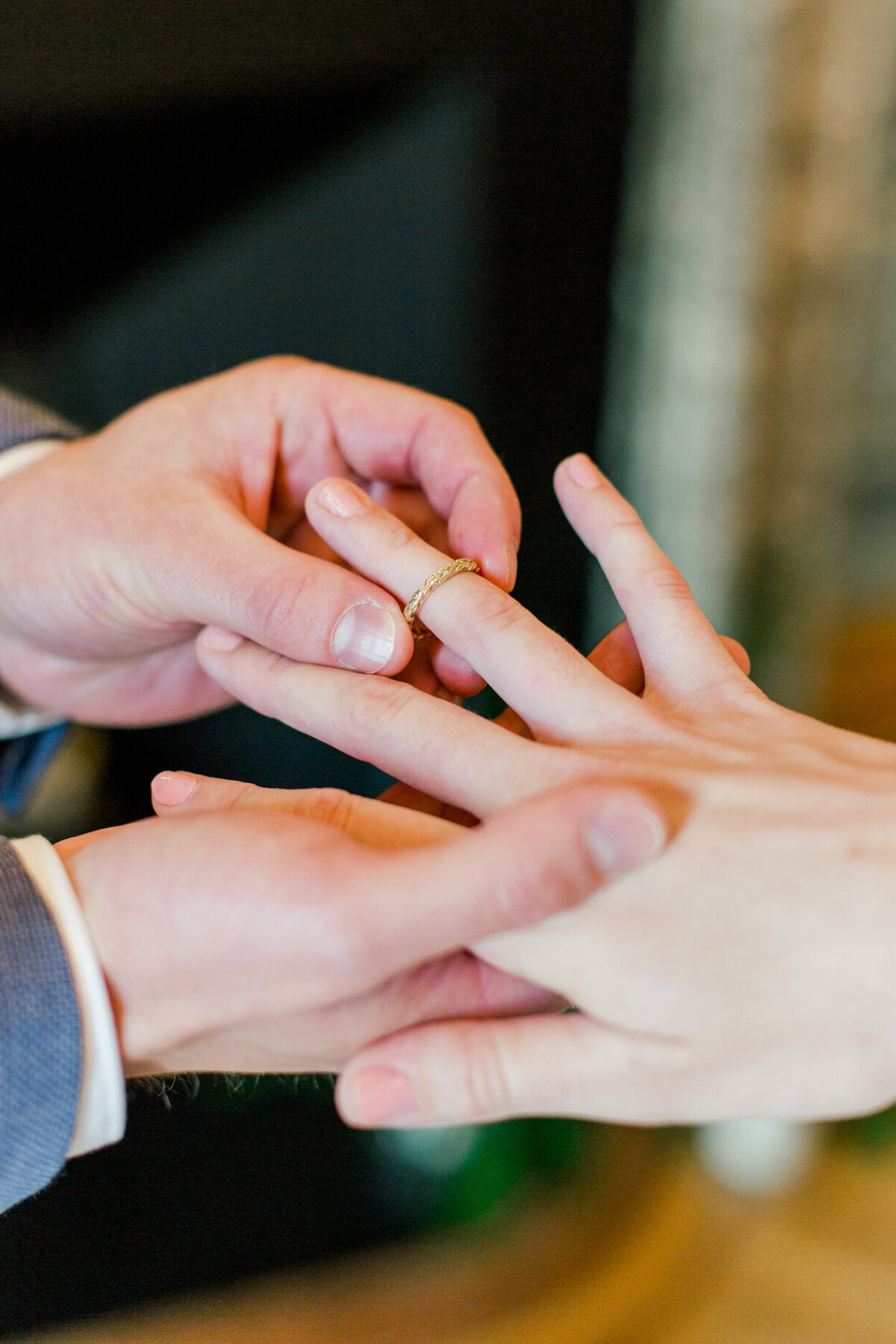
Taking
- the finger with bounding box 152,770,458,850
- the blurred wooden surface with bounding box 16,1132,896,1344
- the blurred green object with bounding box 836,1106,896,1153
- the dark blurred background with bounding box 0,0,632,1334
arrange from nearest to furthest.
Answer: the finger with bounding box 152,770,458,850 < the dark blurred background with bounding box 0,0,632,1334 < the blurred wooden surface with bounding box 16,1132,896,1344 < the blurred green object with bounding box 836,1106,896,1153

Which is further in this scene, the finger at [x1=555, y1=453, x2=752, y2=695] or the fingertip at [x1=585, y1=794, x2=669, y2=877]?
the finger at [x1=555, y1=453, x2=752, y2=695]

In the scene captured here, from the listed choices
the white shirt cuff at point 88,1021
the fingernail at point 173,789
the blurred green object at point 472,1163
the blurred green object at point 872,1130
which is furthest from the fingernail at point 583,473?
the blurred green object at point 872,1130

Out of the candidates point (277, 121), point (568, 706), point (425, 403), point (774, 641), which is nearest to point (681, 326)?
point (774, 641)

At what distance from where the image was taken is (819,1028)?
2.05 feet

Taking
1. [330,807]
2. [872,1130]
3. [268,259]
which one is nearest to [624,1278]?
[872,1130]

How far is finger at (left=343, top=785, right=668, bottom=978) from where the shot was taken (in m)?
0.52

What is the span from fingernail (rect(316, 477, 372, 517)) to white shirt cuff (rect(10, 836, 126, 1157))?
399 mm

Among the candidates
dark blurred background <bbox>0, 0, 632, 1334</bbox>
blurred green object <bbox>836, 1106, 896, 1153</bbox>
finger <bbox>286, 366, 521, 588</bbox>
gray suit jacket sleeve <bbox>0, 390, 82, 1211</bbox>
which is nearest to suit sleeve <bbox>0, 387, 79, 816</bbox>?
dark blurred background <bbox>0, 0, 632, 1334</bbox>

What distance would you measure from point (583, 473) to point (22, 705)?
796mm

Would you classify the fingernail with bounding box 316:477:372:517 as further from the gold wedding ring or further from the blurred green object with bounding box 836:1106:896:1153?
the blurred green object with bounding box 836:1106:896:1153

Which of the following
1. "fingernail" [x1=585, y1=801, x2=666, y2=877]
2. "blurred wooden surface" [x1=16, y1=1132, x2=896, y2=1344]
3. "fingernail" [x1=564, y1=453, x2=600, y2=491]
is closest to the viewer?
"fingernail" [x1=585, y1=801, x2=666, y2=877]

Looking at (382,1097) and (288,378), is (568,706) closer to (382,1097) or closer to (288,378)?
(382,1097)

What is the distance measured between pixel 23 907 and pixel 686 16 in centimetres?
172

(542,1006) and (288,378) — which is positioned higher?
(288,378)
